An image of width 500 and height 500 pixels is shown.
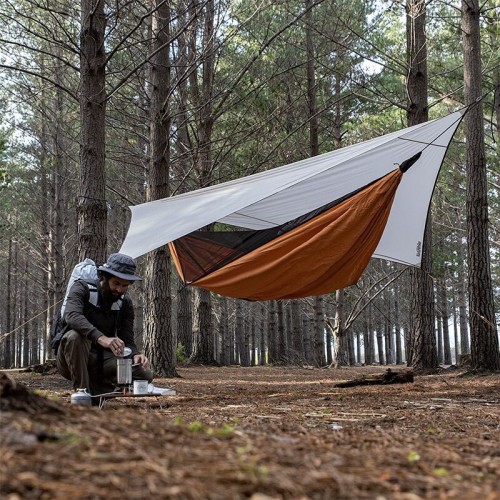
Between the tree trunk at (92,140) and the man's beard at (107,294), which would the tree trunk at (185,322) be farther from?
the man's beard at (107,294)

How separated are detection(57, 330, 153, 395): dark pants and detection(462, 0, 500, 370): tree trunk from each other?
13.2 feet

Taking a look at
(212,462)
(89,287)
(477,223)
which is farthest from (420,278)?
(212,462)

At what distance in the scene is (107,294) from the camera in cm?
376

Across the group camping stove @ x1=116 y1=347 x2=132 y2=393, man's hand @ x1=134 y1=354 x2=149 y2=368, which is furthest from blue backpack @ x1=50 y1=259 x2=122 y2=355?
camping stove @ x1=116 y1=347 x2=132 y2=393

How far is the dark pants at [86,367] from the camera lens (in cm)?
354

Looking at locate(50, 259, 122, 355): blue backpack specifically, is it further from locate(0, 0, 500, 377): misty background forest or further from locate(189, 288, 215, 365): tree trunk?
locate(189, 288, 215, 365): tree trunk

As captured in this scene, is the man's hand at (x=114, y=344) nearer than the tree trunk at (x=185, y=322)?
Yes

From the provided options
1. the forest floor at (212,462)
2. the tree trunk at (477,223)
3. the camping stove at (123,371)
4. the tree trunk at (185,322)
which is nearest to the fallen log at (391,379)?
the tree trunk at (477,223)

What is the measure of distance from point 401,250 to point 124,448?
5289 mm

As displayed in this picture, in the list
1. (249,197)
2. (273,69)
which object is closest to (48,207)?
(273,69)

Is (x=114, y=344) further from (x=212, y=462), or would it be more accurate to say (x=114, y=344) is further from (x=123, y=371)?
(x=212, y=462)

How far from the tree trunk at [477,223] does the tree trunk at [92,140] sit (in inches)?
151

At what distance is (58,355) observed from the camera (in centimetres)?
371

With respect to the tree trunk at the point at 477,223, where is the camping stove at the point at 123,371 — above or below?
below
